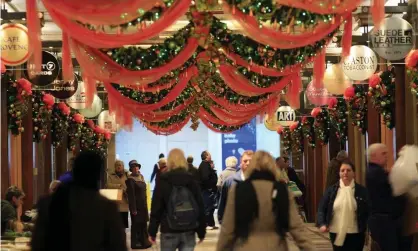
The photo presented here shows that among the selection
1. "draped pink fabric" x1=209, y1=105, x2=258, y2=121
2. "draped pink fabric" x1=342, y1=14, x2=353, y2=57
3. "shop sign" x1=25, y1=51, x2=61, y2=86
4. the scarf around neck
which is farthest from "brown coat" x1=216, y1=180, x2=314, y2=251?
"draped pink fabric" x1=209, y1=105, x2=258, y2=121

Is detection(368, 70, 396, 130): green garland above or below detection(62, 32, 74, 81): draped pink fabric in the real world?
below

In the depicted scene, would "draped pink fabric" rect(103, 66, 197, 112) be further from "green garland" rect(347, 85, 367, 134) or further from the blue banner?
the blue banner

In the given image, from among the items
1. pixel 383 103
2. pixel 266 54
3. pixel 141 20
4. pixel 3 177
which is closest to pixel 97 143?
pixel 3 177

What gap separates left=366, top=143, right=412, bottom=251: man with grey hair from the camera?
8344 mm

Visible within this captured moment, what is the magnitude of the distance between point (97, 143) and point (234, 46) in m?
15.3

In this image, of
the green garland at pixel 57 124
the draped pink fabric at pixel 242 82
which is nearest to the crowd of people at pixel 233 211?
the draped pink fabric at pixel 242 82

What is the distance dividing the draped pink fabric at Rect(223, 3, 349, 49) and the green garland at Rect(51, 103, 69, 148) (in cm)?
1059

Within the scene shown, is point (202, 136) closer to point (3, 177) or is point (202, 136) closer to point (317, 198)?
point (317, 198)

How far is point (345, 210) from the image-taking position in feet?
28.3

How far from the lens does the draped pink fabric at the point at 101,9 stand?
27.8 ft

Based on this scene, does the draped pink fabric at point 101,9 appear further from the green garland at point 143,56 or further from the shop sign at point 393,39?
the shop sign at point 393,39

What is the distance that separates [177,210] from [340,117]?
36.8 feet

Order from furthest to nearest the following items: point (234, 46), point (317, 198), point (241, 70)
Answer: point (317, 198), point (241, 70), point (234, 46)

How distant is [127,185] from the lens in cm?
1480
